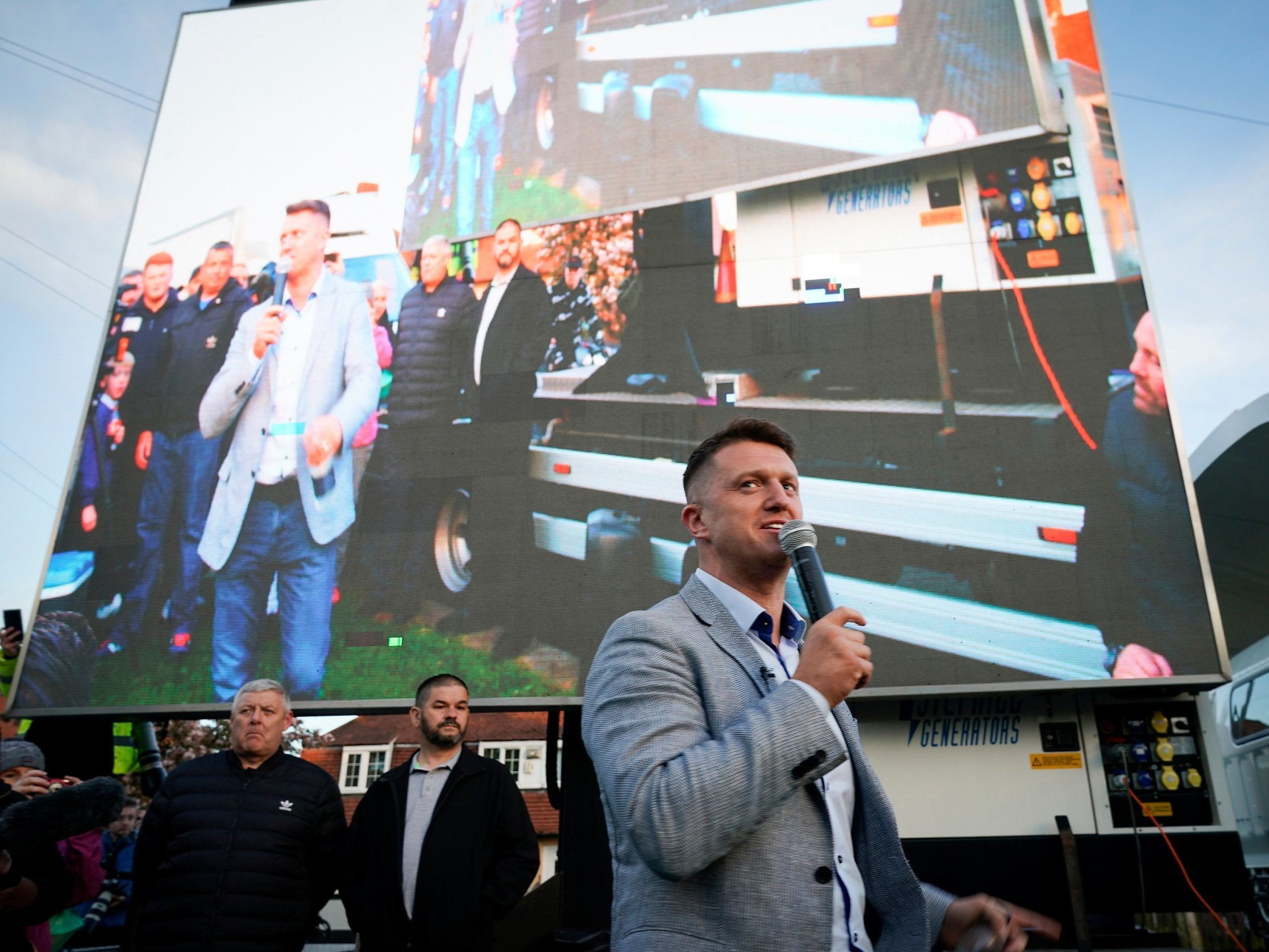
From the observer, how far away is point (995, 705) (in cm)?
425

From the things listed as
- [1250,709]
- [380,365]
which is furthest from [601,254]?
[1250,709]

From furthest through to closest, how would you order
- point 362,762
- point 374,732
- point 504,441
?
1. point 374,732
2. point 362,762
3. point 504,441

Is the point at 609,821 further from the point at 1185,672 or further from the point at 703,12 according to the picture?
the point at 703,12

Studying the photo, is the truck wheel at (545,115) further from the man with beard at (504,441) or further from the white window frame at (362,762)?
the white window frame at (362,762)

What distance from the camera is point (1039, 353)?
14.3 feet

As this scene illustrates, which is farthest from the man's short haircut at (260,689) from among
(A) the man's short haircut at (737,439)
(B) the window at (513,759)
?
(B) the window at (513,759)

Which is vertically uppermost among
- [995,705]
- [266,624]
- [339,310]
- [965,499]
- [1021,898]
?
[339,310]

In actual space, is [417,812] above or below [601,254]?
below

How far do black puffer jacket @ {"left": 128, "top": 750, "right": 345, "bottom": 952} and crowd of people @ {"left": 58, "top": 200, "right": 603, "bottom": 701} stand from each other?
1418 mm

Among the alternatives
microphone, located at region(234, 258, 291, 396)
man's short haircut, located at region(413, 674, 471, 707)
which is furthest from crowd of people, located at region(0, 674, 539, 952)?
microphone, located at region(234, 258, 291, 396)

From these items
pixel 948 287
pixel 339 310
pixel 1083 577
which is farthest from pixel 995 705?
pixel 339 310

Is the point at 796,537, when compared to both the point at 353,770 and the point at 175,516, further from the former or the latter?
the point at 353,770

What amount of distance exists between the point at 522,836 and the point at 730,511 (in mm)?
2135

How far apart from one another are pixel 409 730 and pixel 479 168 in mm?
15860
